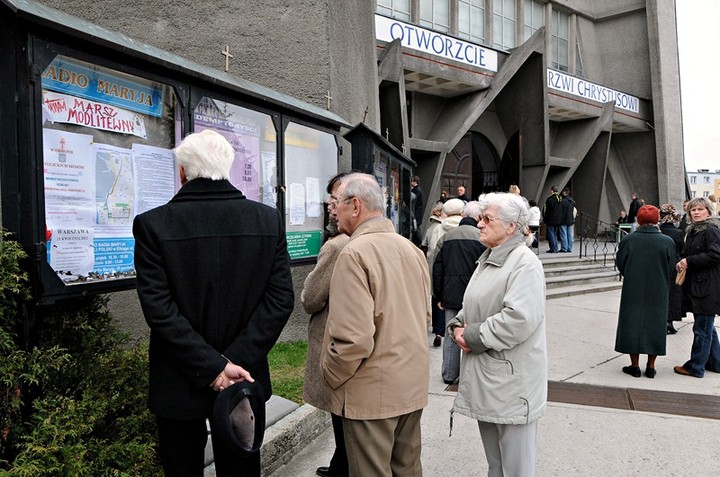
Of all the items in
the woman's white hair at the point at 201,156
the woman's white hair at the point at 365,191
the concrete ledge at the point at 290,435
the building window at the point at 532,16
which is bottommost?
the concrete ledge at the point at 290,435

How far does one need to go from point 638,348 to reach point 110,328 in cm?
509

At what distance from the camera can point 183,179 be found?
2307 millimetres

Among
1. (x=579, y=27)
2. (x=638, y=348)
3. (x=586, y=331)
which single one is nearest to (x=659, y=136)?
(x=579, y=27)

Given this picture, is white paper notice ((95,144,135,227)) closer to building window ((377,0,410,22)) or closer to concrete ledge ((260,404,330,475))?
concrete ledge ((260,404,330,475))

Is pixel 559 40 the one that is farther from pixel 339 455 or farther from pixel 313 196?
pixel 339 455

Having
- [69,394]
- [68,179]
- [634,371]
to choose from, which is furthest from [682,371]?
[68,179]

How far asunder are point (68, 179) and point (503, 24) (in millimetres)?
19460

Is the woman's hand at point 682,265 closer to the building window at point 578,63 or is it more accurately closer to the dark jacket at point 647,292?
the dark jacket at point 647,292

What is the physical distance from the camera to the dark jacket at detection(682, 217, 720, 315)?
5660 mm

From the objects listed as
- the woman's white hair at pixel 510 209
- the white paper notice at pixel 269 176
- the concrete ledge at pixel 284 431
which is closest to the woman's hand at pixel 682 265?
the woman's white hair at pixel 510 209

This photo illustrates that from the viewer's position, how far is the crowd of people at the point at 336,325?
218 cm

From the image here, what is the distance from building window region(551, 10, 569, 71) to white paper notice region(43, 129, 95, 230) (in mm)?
21536

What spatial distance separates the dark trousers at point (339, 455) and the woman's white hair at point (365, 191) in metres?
1.38

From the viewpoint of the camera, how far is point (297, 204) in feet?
18.6
